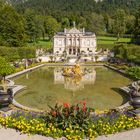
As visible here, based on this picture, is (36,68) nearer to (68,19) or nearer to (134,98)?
(134,98)

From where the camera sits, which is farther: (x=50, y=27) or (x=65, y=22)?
(x=65, y=22)

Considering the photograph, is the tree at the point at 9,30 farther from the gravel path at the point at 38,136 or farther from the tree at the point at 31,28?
the gravel path at the point at 38,136

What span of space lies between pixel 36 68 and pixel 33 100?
2539cm

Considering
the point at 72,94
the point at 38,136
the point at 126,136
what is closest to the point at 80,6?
the point at 72,94

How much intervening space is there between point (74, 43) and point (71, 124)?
58337mm

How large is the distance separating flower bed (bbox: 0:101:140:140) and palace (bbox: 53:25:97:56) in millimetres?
56819

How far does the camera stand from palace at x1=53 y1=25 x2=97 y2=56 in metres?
68.3

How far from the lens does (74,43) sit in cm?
6869

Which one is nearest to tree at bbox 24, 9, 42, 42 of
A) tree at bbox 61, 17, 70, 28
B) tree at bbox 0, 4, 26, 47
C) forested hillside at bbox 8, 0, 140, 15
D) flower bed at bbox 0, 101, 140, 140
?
tree at bbox 0, 4, 26, 47

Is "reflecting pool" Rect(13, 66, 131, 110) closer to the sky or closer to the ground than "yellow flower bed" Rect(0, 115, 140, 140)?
closer to the ground

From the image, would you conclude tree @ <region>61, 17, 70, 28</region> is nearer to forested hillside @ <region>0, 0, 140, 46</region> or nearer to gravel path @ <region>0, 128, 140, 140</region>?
forested hillside @ <region>0, 0, 140, 46</region>

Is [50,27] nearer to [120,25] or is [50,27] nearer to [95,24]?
[95,24]

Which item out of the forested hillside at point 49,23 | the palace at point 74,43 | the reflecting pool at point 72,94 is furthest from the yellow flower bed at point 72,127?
the palace at point 74,43

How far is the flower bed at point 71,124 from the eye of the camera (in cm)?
1073
